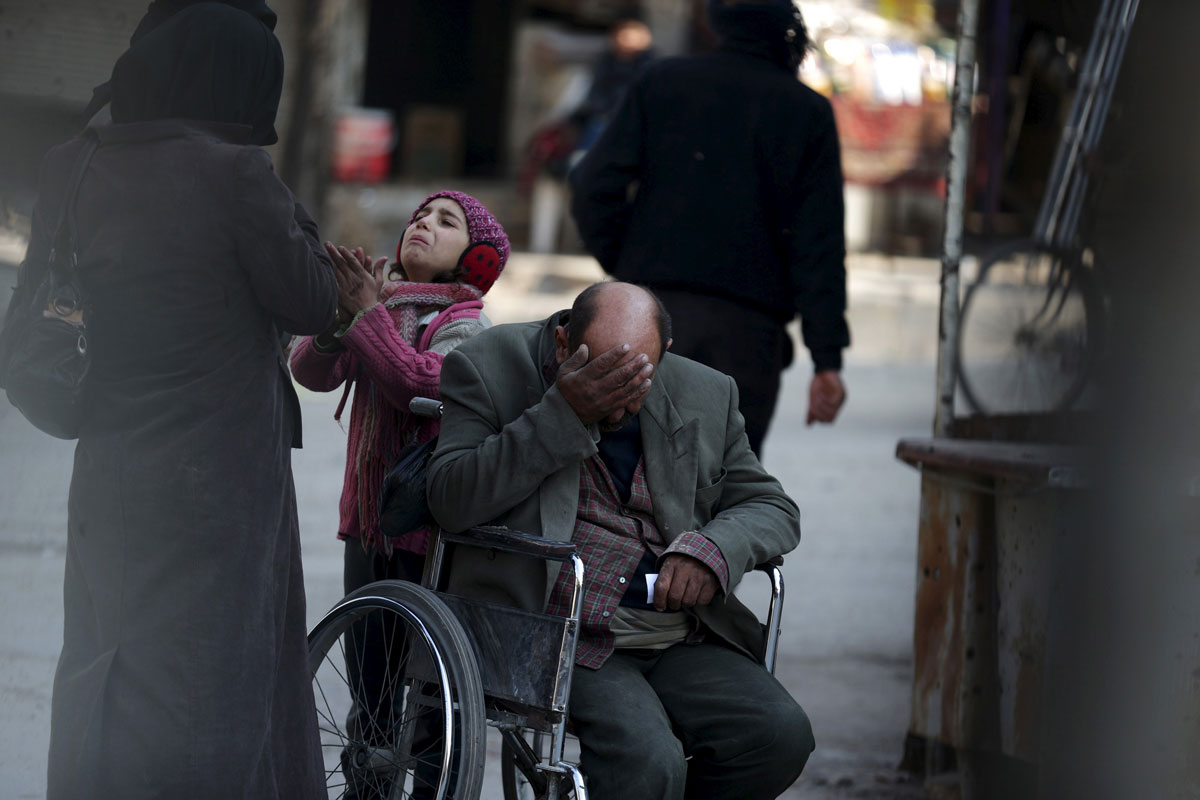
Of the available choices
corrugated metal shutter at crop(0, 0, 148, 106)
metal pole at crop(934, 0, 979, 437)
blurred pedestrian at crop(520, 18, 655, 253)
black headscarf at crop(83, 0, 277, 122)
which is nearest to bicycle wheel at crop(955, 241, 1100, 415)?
metal pole at crop(934, 0, 979, 437)

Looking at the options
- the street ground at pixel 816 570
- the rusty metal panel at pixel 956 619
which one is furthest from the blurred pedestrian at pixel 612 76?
the rusty metal panel at pixel 956 619

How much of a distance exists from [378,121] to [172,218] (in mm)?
11036

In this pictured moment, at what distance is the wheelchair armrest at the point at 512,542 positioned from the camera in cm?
246

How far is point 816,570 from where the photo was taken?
5.99 metres

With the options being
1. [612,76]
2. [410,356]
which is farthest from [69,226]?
[612,76]

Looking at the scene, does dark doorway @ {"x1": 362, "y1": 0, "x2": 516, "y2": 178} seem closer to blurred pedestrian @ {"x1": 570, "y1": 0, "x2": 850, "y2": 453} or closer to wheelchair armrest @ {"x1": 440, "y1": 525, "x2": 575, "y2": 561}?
blurred pedestrian @ {"x1": 570, "y1": 0, "x2": 850, "y2": 453}

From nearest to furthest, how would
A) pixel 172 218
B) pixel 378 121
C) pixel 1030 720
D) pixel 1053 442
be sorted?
pixel 172 218
pixel 1030 720
pixel 1053 442
pixel 378 121

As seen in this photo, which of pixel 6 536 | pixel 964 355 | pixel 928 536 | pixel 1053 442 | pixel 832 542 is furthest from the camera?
pixel 964 355

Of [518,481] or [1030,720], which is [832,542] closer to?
[1030,720]

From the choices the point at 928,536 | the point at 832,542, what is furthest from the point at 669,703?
the point at 832,542

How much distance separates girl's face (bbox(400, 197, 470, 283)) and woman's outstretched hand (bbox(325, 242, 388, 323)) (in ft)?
0.40

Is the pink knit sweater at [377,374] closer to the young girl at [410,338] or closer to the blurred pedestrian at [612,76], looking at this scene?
the young girl at [410,338]

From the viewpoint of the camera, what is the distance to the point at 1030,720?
130 inches

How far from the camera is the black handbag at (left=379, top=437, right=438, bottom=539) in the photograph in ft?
8.54
